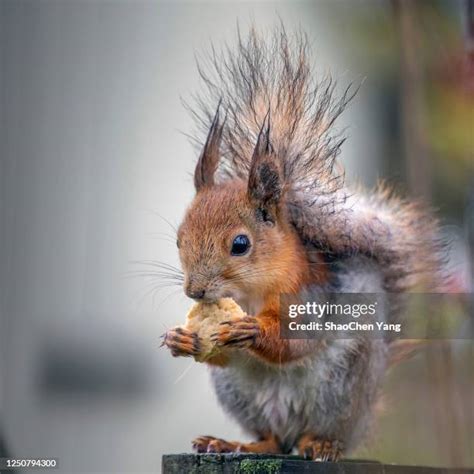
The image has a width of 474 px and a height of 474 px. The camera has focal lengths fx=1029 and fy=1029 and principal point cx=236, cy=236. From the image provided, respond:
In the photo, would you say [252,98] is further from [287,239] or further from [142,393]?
[142,393]

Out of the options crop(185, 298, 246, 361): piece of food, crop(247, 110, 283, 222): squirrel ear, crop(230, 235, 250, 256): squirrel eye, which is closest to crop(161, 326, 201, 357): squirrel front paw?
crop(185, 298, 246, 361): piece of food

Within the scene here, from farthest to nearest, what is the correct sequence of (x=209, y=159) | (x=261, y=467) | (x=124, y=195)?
(x=124, y=195), (x=209, y=159), (x=261, y=467)

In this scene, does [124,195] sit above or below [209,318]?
above

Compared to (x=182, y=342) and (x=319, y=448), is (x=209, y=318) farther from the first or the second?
(x=319, y=448)

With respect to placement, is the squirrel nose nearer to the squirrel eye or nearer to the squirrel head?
the squirrel head

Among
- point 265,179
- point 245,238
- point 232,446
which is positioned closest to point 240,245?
point 245,238

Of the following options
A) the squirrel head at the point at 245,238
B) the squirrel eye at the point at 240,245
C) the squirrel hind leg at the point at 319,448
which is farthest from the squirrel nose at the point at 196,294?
the squirrel hind leg at the point at 319,448

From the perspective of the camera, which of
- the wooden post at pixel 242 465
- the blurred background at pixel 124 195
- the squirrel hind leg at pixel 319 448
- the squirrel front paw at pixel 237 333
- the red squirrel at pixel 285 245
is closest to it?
the wooden post at pixel 242 465

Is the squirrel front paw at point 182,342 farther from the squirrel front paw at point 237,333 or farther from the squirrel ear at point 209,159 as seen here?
the squirrel ear at point 209,159
